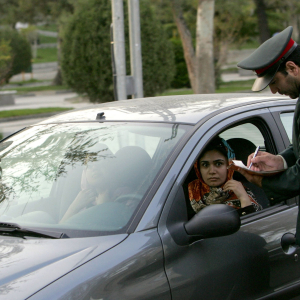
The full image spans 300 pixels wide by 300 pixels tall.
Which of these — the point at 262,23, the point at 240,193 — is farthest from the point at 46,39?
the point at 240,193

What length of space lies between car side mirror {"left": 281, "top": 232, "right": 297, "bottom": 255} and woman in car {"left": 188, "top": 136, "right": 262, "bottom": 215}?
11.3 inches

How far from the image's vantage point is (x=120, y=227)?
7.59 ft

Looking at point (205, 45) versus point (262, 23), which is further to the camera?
point (262, 23)

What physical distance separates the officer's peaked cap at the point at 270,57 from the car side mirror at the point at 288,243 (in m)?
0.80

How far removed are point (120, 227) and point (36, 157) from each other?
901mm

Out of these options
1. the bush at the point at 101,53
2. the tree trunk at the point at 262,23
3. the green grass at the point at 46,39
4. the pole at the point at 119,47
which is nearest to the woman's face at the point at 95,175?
the pole at the point at 119,47

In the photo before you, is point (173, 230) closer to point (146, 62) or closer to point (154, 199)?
point (154, 199)

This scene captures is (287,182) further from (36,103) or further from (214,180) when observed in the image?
(36,103)

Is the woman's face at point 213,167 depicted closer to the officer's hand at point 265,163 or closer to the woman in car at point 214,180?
the woman in car at point 214,180

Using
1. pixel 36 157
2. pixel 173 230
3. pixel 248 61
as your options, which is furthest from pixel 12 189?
pixel 248 61

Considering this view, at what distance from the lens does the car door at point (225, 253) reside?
7.52 ft

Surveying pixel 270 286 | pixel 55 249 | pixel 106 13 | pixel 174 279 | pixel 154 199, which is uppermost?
pixel 106 13

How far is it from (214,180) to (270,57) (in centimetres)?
91

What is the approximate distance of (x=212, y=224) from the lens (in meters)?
2.29
